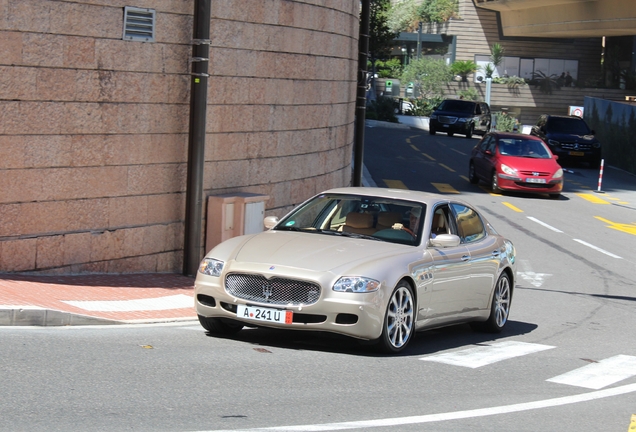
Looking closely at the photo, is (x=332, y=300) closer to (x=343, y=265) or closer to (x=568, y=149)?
(x=343, y=265)

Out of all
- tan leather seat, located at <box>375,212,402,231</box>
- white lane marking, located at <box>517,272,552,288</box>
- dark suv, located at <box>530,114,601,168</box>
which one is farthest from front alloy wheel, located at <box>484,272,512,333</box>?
dark suv, located at <box>530,114,601,168</box>

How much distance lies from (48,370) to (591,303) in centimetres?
868

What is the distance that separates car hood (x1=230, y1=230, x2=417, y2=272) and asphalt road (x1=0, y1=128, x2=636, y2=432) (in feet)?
2.43

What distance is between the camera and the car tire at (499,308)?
10742mm

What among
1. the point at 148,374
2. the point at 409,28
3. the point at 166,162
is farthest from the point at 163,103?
the point at 409,28

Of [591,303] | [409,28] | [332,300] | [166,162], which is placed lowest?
[591,303]

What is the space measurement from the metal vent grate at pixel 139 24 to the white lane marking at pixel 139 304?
3.22 metres

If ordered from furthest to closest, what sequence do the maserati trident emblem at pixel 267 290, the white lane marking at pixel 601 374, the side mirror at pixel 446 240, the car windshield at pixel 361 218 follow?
1. the car windshield at pixel 361 218
2. the side mirror at pixel 446 240
3. the maserati trident emblem at pixel 267 290
4. the white lane marking at pixel 601 374

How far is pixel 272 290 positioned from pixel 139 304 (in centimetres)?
261

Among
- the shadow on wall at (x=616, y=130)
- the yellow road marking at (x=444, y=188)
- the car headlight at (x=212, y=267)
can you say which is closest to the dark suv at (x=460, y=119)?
the shadow on wall at (x=616, y=130)

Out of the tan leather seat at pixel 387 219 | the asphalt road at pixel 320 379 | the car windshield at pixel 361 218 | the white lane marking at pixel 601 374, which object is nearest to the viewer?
the asphalt road at pixel 320 379

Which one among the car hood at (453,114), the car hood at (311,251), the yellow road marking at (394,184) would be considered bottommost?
the yellow road marking at (394,184)

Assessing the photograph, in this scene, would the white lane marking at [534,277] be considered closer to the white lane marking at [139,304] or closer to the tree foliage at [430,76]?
the white lane marking at [139,304]

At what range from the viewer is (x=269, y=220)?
32.3 ft
